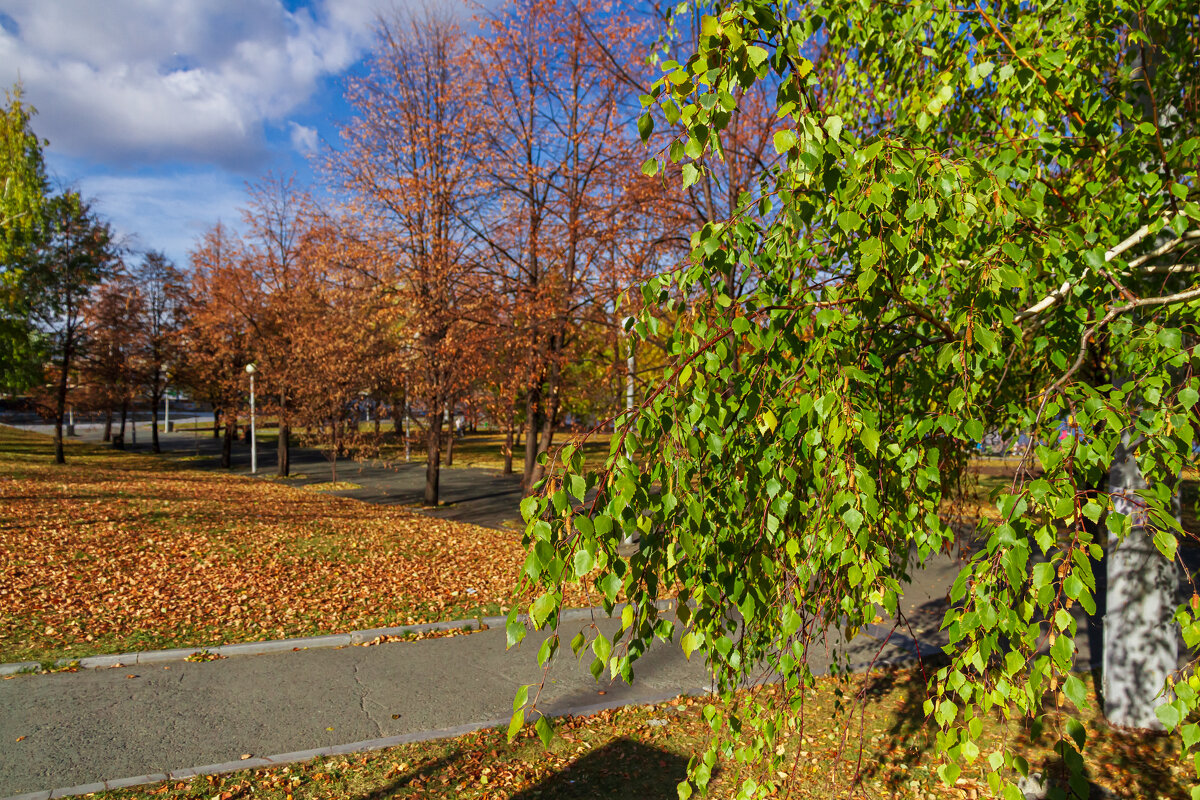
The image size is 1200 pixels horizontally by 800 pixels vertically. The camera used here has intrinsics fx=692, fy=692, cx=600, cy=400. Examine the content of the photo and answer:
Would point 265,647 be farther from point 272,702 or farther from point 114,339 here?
point 114,339

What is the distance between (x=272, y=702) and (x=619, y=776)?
302 cm

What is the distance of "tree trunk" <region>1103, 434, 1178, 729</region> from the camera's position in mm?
5449

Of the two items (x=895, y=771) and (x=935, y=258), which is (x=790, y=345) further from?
(x=895, y=771)

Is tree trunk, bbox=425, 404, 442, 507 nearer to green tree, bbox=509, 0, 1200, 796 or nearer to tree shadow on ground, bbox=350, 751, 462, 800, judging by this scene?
tree shadow on ground, bbox=350, 751, 462, 800

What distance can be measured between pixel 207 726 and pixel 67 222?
25.5 meters

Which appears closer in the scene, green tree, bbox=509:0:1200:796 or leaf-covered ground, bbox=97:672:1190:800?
green tree, bbox=509:0:1200:796

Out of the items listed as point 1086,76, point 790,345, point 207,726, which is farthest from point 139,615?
point 1086,76

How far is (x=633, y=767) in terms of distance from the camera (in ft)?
16.0

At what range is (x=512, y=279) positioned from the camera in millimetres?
14031

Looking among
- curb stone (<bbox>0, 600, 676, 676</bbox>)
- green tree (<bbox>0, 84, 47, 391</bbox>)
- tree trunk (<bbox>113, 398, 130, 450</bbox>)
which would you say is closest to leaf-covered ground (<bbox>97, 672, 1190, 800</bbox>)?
curb stone (<bbox>0, 600, 676, 676</bbox>)

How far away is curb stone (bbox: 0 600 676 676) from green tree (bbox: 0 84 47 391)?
1648cm

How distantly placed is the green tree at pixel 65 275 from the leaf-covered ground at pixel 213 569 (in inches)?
392

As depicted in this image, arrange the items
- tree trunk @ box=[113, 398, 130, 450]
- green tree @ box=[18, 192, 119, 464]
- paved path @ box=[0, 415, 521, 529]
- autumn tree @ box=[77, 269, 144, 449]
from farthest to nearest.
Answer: tree trunk @ box=[113, 398, 130, 450]
autumn tree @ box=[77, 269, 144, 449]
green tree @ box=[18, 192, 119, 464]
paved path @ box=[0, 415, 521, 529]

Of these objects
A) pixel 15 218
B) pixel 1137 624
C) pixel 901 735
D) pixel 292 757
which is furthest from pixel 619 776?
pixel 15 218
